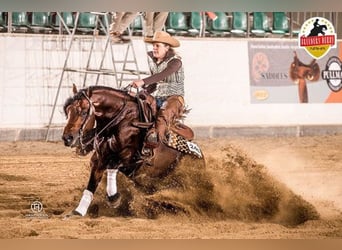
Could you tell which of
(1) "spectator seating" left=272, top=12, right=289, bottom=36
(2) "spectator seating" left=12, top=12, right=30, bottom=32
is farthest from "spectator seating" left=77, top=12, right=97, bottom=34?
(1) "spectator seating" left=272, top=12, right=289, bottom=36

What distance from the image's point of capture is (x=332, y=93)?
4375mm

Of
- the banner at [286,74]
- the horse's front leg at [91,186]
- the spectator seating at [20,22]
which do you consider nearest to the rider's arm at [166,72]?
the banner at [286,74]

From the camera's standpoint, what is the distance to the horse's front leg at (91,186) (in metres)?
4.24

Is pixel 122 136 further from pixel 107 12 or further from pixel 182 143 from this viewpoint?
pixel 107 12

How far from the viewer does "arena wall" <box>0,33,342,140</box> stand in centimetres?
430

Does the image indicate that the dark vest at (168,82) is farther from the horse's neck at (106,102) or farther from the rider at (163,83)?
the horse's neck at (106,102)

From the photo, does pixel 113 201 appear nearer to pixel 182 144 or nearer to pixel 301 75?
pixel 182 144

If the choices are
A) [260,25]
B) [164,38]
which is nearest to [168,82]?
[164,38]

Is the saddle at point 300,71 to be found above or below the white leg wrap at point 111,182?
above

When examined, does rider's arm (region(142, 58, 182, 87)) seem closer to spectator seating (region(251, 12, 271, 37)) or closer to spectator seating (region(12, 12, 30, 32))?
spectator seating (region(251, 12, 271, 37))

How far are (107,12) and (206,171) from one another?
55.9 inches

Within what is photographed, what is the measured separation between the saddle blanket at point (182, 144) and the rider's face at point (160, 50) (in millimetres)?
579

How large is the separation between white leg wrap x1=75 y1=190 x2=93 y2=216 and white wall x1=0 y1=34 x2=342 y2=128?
0.60 meters

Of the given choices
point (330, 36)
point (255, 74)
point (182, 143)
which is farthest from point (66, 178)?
point (330, 36)
